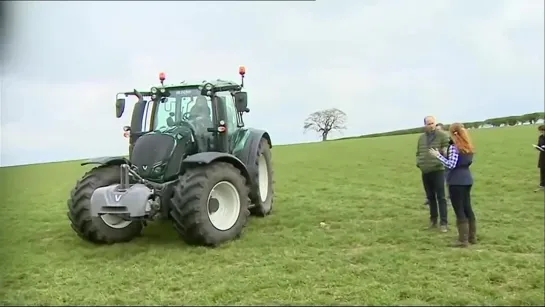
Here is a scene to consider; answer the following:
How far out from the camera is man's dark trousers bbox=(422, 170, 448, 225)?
559cm

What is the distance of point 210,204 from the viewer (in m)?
5.05

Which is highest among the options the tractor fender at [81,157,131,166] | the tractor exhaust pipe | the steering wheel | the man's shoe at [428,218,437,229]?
the steering wheel

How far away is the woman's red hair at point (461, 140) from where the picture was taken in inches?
182

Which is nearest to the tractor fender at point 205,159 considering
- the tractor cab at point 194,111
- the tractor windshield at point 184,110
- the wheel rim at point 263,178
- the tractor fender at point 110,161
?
the tractor cab at point 194,111

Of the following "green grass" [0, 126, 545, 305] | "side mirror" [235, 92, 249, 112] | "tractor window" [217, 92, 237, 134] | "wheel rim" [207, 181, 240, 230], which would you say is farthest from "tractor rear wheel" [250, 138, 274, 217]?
"wheel rim" [207, 181, 240, 230]

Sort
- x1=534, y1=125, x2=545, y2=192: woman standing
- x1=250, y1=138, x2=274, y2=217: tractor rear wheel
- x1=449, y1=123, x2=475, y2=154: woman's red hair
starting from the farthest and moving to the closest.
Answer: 1. x1=250, y1=138, x2=274, y2=217: tractor rear wheel
2. x1=449, y1=123, x2=475, y2=154: woman's red hair
3. x1=534, y1=125, x2=545, y2=192: woman standing

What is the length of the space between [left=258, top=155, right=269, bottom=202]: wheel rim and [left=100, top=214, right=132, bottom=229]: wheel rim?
202cm

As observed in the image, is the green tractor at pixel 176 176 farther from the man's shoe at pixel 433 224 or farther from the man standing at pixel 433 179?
the man's shoe at pixel 433 224

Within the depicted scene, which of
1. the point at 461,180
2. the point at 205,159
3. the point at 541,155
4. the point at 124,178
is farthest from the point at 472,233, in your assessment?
the point at 124,178

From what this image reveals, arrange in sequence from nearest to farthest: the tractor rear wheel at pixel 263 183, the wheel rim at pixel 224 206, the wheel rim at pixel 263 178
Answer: the wheel rim at pixel 224 206, the tractor rear wheel at pixel 263 183, the wheel rim at pixel 263 178

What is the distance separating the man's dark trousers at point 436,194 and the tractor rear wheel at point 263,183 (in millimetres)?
1881

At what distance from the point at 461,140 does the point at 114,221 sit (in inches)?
125

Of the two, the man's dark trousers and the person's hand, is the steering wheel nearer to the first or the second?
the person's hand

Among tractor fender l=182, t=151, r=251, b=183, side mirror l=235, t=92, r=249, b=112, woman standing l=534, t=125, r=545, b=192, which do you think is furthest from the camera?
side mirror l=235, t=92, r=249, b=112
